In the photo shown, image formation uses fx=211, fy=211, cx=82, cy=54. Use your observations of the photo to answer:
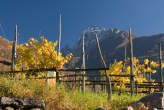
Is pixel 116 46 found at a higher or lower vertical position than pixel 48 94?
higher

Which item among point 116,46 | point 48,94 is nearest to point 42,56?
point 48,94

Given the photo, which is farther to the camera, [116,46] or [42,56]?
[116,46]

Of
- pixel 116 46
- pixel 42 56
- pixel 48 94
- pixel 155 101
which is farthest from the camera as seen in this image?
pixel 116 46

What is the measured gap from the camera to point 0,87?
6145 mm

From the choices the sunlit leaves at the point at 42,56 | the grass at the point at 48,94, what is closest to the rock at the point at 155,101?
the grass at the point at 48,94

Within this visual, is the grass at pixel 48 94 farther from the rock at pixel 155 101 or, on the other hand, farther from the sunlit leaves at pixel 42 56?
the sunlit leaves at pixel 42 56

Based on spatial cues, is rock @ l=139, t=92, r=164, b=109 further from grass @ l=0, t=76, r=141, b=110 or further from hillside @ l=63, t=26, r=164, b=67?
hillside @ l=63, t=26, r=164, b=67

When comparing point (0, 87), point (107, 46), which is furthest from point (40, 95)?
point (107, 46)

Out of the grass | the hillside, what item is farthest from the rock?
the hillside

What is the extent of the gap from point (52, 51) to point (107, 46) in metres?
165

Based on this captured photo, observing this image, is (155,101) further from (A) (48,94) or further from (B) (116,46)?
(B) (116,46)

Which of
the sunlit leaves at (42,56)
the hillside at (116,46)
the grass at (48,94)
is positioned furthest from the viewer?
the hillside at (116,46)

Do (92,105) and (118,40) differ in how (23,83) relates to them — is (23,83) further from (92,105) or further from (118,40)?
(118,40)

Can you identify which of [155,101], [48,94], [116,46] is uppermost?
[116,46]
